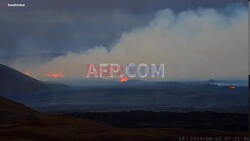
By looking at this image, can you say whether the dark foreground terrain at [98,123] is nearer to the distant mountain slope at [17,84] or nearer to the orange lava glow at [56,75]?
the distant mountain slope at [17,84]

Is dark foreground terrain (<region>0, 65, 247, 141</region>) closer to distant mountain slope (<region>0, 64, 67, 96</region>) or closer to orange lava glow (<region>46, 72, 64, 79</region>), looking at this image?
distant mountain slope (<region>0, 64, 67, 96</region>)

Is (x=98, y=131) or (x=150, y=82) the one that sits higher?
(x=150, y=82)

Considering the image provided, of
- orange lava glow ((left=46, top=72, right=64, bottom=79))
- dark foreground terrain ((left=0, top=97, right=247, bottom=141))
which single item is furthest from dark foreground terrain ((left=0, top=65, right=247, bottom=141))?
orange lava glow ((left=46, top=72, right=64, bottom=79))

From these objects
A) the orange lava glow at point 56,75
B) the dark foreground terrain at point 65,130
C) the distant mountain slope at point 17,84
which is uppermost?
the orange lava glow at point 56,75

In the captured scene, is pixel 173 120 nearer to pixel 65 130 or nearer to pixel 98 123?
pixel 98 123

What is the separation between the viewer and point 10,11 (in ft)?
11.0

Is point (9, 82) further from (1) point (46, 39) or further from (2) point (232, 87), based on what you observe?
(2) point (232, 87)

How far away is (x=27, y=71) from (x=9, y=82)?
0.22m

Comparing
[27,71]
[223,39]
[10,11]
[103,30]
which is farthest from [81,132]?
[223,39]

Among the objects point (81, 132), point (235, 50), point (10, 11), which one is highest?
point (10, 11)

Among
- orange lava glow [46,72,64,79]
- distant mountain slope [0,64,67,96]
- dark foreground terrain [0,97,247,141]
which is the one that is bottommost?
dark foreground terrain [0,97,247,141]

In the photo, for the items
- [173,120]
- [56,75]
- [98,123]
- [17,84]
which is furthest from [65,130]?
[173,120]

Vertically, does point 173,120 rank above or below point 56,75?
below

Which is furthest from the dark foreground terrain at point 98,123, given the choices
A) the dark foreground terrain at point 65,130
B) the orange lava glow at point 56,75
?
the orange lava glow at point 56,75
